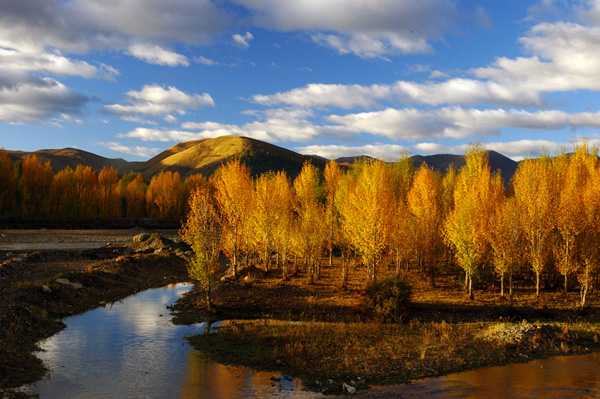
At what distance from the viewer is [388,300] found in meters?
27.6

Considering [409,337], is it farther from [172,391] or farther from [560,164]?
[560,164]

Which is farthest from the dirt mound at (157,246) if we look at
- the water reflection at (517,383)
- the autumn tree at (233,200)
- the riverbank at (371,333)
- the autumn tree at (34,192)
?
the water reflection at (517,383)

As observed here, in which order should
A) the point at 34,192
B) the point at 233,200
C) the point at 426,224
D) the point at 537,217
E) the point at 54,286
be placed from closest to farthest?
the point at 54,286
the point at 537,217
the point at 426,224
the point at 233,200
the point at 34,192

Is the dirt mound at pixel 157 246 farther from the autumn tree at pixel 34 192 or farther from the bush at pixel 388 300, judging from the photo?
the bush at pixel 388 300

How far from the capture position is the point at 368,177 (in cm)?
4022

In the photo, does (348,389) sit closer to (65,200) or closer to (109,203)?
(65,200)

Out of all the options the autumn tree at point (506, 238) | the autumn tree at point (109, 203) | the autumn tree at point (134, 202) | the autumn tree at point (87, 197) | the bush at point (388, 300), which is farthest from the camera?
the autumn tree at point (134, 202)

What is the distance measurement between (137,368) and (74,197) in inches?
3855

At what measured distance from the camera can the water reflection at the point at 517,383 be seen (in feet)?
52.6

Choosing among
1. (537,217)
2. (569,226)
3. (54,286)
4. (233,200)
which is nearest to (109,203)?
(233,200)

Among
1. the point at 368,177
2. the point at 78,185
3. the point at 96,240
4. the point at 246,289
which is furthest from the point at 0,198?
the point at 368,177

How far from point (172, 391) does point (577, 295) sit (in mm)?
36618

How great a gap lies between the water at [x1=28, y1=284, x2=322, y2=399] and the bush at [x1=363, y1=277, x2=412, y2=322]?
1124 centimetres

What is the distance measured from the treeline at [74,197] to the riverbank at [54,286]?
4558 centimetres
